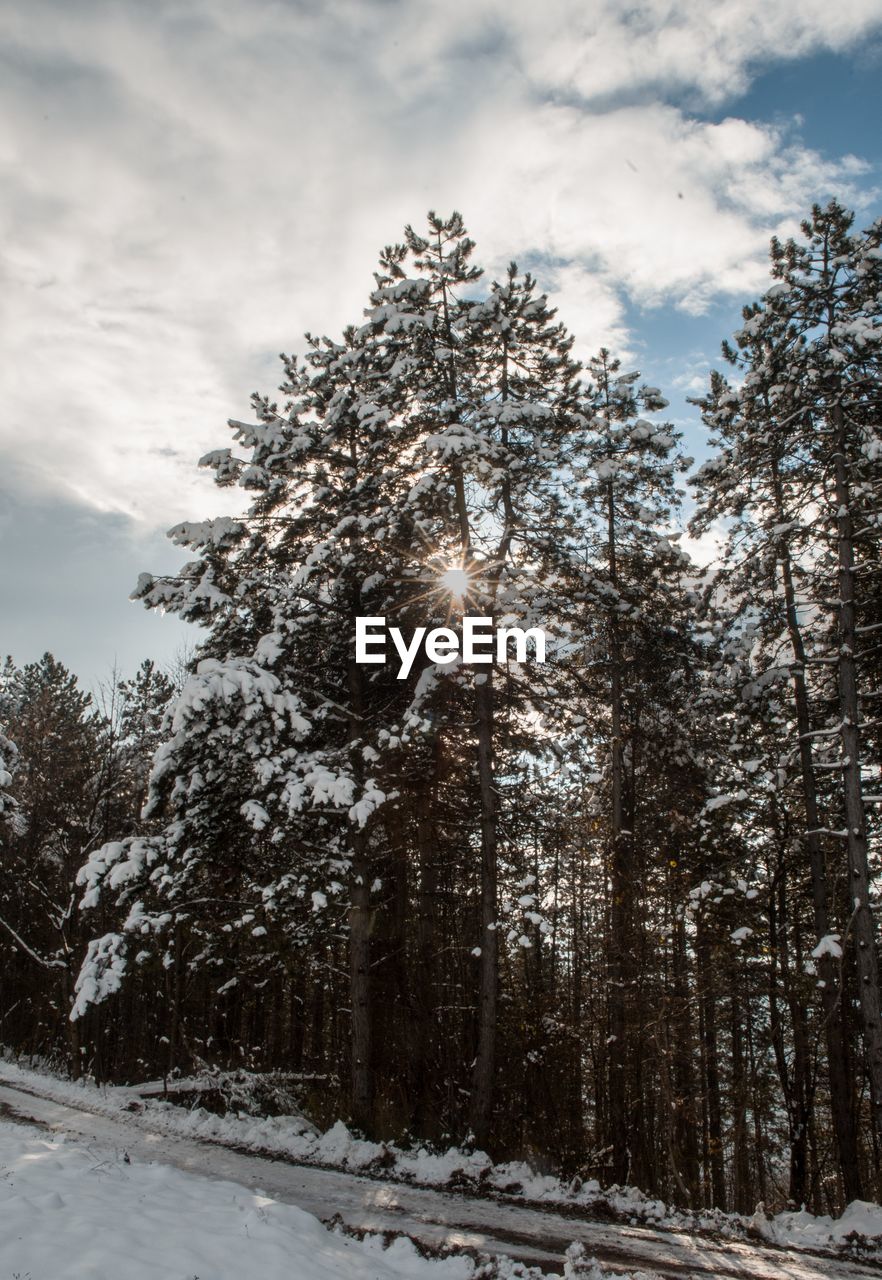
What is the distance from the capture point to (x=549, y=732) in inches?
631

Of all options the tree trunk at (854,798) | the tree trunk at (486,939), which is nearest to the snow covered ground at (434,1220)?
the tree trunk at (486,939)

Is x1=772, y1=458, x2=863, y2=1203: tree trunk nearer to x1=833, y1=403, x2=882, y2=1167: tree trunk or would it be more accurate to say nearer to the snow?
x1=833, y1=403, x2=882, y2=1167: tree trunk

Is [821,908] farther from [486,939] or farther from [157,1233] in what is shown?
[157,1233]

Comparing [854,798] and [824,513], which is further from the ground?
[824,513]

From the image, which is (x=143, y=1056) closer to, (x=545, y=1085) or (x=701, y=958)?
(x=545, y=1085)

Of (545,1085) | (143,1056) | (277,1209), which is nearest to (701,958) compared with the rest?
(545,1085)

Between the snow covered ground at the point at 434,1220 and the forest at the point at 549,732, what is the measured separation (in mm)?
1831

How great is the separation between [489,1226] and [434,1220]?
0.69m

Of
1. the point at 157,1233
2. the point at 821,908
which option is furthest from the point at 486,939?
the point at 157,1233

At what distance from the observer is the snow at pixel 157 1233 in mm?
5551

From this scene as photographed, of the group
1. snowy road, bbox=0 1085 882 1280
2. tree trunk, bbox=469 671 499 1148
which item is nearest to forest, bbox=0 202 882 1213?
tree trunk, bbox=469 671 499 1148

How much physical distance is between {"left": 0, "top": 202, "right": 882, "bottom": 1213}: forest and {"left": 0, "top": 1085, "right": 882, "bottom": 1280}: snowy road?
2500 millimetres

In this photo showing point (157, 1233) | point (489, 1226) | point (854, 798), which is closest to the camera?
point (157, 1233)

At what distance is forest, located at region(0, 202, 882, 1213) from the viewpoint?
13172 mm
